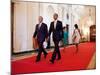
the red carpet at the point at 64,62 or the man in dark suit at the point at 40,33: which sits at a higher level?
the man in dark suit at the point at 40,33

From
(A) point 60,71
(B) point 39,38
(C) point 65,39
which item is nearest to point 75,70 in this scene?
(A) point 60,71

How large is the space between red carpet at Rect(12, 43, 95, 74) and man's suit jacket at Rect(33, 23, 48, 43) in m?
0.24

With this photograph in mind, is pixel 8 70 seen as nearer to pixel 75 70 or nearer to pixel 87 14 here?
pixel 75 70

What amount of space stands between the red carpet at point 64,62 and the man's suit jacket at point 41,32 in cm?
24

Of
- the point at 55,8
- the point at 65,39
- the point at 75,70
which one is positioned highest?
the point at 55,8

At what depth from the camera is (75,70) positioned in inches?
105

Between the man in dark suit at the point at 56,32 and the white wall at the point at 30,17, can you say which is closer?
the white wall at the point at 30,17

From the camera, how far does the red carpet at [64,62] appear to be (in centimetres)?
240

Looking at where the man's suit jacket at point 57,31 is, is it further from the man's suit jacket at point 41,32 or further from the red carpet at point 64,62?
the red carpet at point 64,62

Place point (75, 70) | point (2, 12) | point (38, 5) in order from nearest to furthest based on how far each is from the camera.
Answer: point (2, 12)
point (38, 5)
point (75, 70)

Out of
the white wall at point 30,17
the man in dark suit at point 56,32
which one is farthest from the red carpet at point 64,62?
the white wall at point 30,17

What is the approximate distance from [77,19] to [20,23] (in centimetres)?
81

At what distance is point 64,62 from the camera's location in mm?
2611

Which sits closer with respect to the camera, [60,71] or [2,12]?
[2,12]
